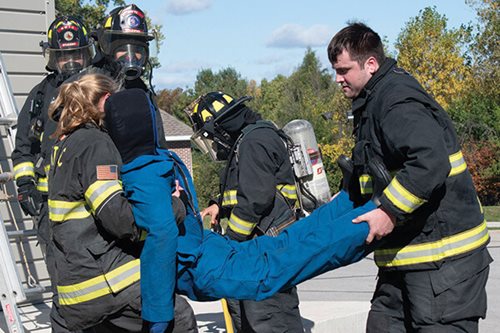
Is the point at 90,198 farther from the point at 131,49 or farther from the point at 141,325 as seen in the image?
the point at 131,49

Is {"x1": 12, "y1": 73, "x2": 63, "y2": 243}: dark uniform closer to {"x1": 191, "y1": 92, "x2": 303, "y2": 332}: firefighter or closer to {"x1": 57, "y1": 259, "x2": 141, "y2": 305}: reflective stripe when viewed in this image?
{"x1": 191, "y1": 92, "x2": 303, "y2": 332}: firefighter

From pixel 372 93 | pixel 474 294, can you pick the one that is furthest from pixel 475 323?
pixel 372 93

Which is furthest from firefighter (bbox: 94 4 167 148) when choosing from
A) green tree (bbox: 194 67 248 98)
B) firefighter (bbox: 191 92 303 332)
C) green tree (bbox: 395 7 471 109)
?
green tree (bbox: 194 67 248 98)

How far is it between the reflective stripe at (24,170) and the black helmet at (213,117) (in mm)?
1425

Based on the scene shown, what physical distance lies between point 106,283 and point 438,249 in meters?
1.63

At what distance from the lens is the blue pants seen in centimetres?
358

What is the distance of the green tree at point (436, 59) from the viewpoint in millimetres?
37594

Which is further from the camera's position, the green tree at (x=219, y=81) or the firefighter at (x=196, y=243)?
the green tree at (x=219, y=81)

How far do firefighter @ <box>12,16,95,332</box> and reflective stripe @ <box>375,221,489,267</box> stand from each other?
129 inches

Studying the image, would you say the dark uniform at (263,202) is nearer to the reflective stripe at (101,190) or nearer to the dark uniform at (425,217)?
the dark uniform at (425,217)

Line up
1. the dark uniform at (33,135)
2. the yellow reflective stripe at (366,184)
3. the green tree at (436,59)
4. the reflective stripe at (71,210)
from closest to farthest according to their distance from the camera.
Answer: the reflective stripe at (71,210)
the yellow reflective stripe at (366,184)
the dark uniform at (33,135)
the green tree at (436,59)

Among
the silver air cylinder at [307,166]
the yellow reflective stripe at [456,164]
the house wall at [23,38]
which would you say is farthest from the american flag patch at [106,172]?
the house wall at [23,38]

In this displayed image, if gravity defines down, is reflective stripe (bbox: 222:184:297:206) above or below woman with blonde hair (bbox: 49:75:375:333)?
below

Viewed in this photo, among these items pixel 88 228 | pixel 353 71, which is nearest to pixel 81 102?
pixel 88 228
